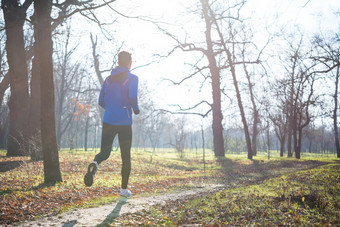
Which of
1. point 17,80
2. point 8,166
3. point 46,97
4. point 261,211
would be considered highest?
point 17,80

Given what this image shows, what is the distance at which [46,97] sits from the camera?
21.4 feet

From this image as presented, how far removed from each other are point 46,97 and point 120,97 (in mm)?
3073

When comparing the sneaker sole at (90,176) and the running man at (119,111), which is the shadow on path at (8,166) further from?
the running man at (119,111)

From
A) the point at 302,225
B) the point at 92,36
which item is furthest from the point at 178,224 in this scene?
the point at 92,36

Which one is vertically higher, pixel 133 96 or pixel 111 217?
pixel 133 96

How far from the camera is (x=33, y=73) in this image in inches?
525

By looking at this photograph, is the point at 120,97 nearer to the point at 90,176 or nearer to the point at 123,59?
the point at 123,59

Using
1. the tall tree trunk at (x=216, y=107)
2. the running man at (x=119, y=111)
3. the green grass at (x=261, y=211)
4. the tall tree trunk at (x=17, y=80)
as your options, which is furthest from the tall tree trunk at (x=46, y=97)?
the tall tree trunk at (x=216, y=107)

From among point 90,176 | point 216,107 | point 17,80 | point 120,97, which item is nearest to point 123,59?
point 120,97

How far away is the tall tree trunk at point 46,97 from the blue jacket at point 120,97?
268cm

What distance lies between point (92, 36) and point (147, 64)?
11.0 meters

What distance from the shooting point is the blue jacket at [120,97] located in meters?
4.45

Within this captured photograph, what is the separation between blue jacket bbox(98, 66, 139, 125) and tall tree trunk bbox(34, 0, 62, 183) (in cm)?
268

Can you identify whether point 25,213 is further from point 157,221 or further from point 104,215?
point 157,221
